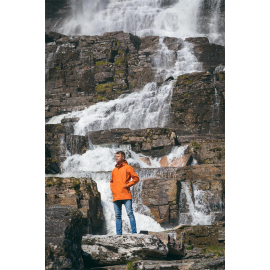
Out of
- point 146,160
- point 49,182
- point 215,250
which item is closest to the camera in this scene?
point 215,250

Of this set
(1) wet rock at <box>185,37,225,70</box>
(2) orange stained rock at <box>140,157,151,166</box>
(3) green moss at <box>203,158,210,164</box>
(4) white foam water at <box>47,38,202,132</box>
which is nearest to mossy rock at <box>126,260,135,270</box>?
(3) green moss at <box>203,158,210,164</box>

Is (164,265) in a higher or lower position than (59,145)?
lower

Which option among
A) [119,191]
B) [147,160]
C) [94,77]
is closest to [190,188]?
[147,160]

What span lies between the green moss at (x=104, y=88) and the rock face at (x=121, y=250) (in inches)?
552

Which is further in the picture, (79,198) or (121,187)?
(79,198)

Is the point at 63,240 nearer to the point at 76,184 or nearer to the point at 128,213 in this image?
the point at 128,213

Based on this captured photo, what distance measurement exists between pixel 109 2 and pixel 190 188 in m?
5.48

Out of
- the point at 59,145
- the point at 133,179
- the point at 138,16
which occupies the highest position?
the point at 138,16

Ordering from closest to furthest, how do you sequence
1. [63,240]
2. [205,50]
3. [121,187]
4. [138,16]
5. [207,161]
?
[63,240]
[121,187]
[207,161]
[138,16]
[205,50]

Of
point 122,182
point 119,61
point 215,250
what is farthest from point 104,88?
point 122,182

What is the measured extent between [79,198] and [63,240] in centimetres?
365

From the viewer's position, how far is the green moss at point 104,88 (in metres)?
18.1

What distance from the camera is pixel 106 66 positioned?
19.4 metres

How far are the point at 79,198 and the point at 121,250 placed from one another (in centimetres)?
331
